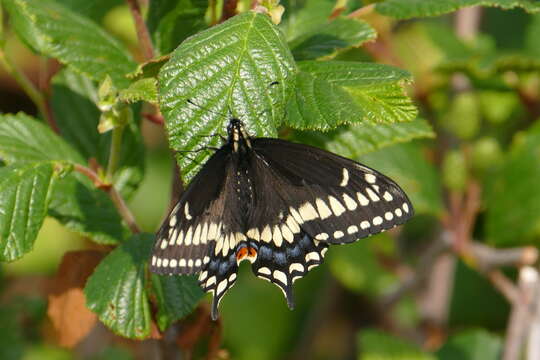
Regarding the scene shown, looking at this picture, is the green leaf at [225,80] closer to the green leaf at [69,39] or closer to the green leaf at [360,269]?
the green leaf at [69,39]

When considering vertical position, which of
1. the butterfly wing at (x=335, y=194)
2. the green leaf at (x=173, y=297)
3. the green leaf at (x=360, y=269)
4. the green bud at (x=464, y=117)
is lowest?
the green leaf at (x=360, y=269)

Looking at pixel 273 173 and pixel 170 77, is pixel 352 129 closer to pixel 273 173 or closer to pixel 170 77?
pixel 273 173

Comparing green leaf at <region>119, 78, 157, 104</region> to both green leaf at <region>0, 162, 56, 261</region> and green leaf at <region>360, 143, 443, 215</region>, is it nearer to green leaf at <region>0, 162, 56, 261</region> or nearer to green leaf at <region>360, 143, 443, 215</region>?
green leaf at <region>0, 162, 56, 261</region>

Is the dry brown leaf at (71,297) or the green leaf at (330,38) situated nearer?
the green leaf at (330,38)

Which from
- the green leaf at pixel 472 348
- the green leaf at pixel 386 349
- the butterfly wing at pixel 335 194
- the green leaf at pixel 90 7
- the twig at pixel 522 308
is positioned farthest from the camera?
the green leaf at pixel 472 348

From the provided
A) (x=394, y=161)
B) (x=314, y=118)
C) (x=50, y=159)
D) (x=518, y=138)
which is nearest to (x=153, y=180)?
(x=394, y=161)

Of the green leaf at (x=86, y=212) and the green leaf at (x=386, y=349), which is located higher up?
the green leaf at (x=86, y=212)

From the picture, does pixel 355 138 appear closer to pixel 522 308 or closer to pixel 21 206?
pixel 21 206

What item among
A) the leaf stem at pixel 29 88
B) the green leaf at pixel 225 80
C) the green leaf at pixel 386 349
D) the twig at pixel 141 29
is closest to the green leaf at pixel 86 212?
the leaf stem at pixel 29 88
